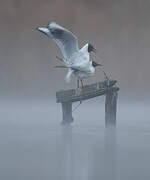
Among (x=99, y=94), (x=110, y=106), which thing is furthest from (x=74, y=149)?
(x=110, y=106)

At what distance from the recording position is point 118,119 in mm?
16312

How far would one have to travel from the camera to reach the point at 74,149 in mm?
10648

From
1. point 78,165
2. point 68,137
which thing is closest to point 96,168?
point 78,165

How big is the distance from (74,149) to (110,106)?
2542 mm

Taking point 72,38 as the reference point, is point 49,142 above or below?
below

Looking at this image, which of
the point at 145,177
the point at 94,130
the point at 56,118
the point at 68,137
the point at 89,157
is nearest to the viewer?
the point at 145,177

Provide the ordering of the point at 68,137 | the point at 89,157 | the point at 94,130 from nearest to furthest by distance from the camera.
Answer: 1. the point at 89,157
2. the point at 68,137
3. the point at 94,130

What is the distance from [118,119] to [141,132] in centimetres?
322

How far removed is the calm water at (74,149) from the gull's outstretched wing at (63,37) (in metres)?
1.27

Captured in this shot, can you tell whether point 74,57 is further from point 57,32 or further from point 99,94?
point 57,32

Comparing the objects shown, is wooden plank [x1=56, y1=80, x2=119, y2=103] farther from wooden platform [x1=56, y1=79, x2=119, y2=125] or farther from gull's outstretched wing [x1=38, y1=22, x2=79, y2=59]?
gull's outstretched wing [x1=38, y1=22, x2=79, y2=59]

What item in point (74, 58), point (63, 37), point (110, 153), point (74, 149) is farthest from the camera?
point (74, 58)

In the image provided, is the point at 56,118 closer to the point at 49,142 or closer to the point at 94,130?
the point at 94,130

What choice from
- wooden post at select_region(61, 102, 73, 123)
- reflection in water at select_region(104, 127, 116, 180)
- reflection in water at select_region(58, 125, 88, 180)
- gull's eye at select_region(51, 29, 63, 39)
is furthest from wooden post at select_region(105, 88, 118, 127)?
gull's eye at select_region(51, 29, 63, 39)
